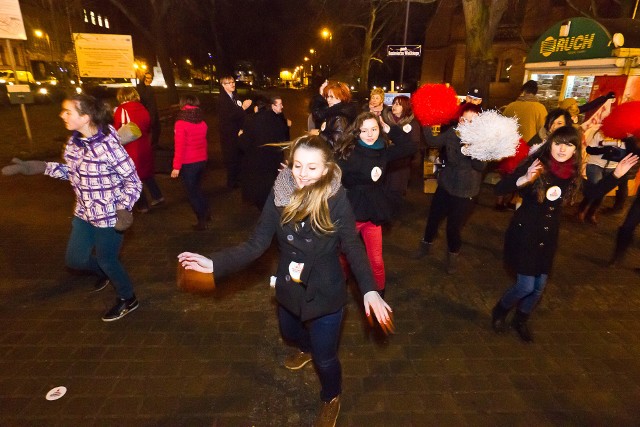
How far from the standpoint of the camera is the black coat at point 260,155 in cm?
571

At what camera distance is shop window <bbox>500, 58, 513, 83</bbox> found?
30656 mm

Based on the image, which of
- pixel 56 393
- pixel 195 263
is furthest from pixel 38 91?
pixel 195 263

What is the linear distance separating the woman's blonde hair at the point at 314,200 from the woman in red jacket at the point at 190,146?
3622 mm

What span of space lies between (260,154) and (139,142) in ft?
7.08

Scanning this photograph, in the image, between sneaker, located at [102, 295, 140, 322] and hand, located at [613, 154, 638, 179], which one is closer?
hand, located at [613, 154, 638, 179]

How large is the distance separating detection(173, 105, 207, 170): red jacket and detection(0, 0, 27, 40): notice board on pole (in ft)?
23.5

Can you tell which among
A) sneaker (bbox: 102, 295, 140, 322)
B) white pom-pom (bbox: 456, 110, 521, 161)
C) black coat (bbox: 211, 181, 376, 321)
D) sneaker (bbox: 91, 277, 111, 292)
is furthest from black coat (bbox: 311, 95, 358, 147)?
sneaker (bbox: 91, 277, 111, 292)

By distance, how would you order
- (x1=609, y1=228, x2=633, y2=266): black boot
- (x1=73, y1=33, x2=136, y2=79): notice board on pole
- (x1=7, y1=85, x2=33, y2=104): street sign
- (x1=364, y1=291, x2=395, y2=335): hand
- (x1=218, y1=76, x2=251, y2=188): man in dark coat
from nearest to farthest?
(x1=364, y1=291, x2=395, y2=335): hand, (x1=609, y1=228, x2=633, y2=266): black boot, (x1=218, y1=76, x2=251, y2=188): man in dark coat, (x1=7, y1=85, x2=33, y2=104): street sign, (x1=73, y1=33, x2=136, y2=79): notice board on pole

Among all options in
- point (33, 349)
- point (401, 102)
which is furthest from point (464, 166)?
point (33, 349)

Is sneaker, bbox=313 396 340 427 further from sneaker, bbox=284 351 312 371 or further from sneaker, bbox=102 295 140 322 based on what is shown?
sneaker, bbox=102 295 140 322

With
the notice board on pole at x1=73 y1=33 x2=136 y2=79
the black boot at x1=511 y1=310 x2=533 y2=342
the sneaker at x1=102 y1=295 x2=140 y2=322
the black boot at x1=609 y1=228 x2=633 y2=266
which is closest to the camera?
the black boot at x1=511 y1=310 x2=533 y2=342

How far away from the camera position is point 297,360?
3.42 m

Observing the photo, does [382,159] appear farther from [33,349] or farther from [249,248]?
[33,349]

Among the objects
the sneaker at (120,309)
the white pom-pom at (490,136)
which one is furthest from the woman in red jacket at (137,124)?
the white pom-pom at (490,136)
